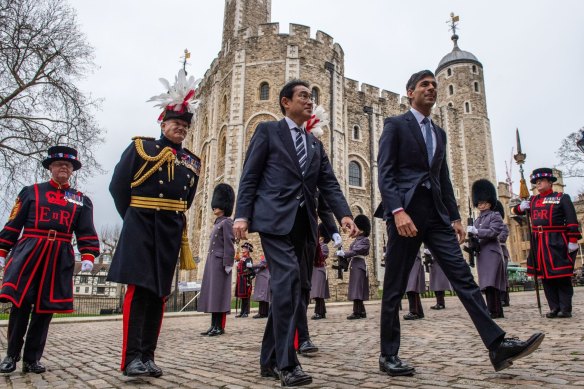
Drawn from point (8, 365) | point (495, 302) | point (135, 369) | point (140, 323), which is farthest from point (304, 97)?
point (495, 302)

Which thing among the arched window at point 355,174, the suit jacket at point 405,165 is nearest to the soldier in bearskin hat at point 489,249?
the suit jacket at point 405,165

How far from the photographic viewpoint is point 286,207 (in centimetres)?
321

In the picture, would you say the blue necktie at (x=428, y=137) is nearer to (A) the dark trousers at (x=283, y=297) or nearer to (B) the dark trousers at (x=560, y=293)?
(A) the dark trousers at (x=283, y=297)

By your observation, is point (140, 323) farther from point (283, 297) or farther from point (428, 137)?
point (428, 137)

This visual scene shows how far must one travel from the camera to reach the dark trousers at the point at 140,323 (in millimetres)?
3404

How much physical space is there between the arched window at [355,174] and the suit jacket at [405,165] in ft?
85.0

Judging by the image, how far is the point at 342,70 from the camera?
2803 centimetres

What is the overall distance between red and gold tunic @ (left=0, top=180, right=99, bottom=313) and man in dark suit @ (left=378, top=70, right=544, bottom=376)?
3.03 metres

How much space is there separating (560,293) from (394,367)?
5.33 meters

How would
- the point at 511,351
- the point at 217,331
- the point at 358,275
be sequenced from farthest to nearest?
the point at 358,275
the point at 217,331
the point at 511,351

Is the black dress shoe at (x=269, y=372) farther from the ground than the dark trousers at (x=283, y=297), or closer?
closer

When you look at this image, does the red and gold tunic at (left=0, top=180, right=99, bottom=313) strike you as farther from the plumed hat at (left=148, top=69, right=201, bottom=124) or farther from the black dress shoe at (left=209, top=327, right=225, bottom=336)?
the black dress shoe at (left=209, top=327, right=225, bottom=336)

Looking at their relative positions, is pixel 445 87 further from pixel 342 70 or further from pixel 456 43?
pixel 342 70

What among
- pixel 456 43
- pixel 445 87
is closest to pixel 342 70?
pixel 445 87
